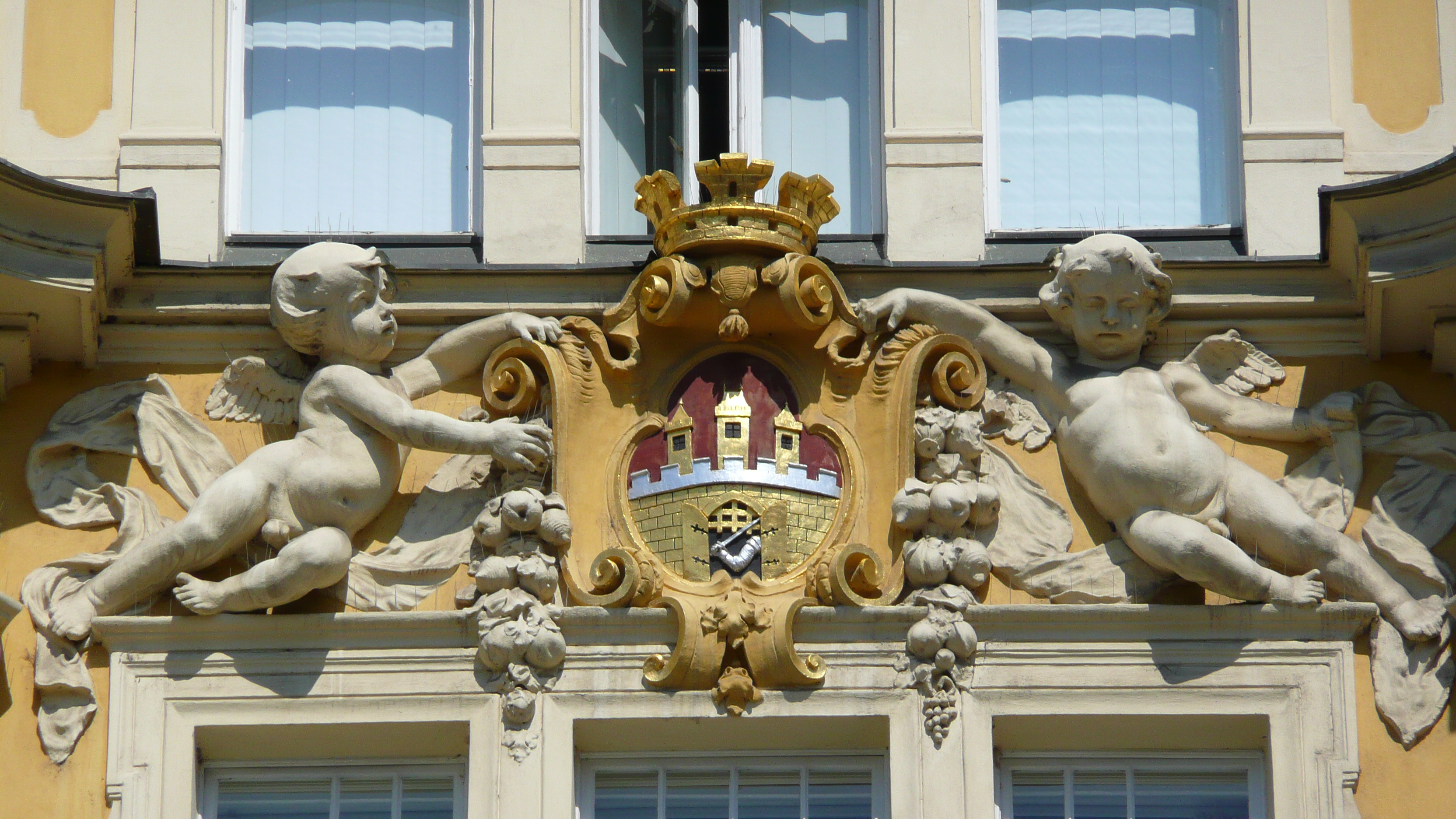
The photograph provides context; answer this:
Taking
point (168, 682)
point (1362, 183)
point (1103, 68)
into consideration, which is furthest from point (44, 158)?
point (1362, 183)

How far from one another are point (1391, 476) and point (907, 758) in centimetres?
227

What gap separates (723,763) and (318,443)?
2.04 metres

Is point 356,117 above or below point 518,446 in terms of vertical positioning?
above

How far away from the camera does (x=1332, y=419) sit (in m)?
11.6

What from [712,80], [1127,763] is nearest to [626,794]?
[1127,763]

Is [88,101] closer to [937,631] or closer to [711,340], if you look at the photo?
[711,340]

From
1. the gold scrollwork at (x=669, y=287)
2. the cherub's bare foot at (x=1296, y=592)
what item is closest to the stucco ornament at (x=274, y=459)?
the gold scrollwork at (x=669, y=287)

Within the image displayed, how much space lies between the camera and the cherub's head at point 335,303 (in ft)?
38.3

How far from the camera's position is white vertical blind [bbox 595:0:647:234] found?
12547mm

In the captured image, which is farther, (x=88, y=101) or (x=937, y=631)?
(x=88, y=101)

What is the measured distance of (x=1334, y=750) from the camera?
1112 centimetres

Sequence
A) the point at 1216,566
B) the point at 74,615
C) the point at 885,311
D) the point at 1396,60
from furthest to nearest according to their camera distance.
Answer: the point at 1396,60 → the point at 885,311 → the point at 74,615 → the point at 1216,566

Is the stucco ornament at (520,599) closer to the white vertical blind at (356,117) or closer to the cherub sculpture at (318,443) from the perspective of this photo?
the cherub sculpture at (318,443)

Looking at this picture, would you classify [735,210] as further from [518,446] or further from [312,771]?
[312,771]
